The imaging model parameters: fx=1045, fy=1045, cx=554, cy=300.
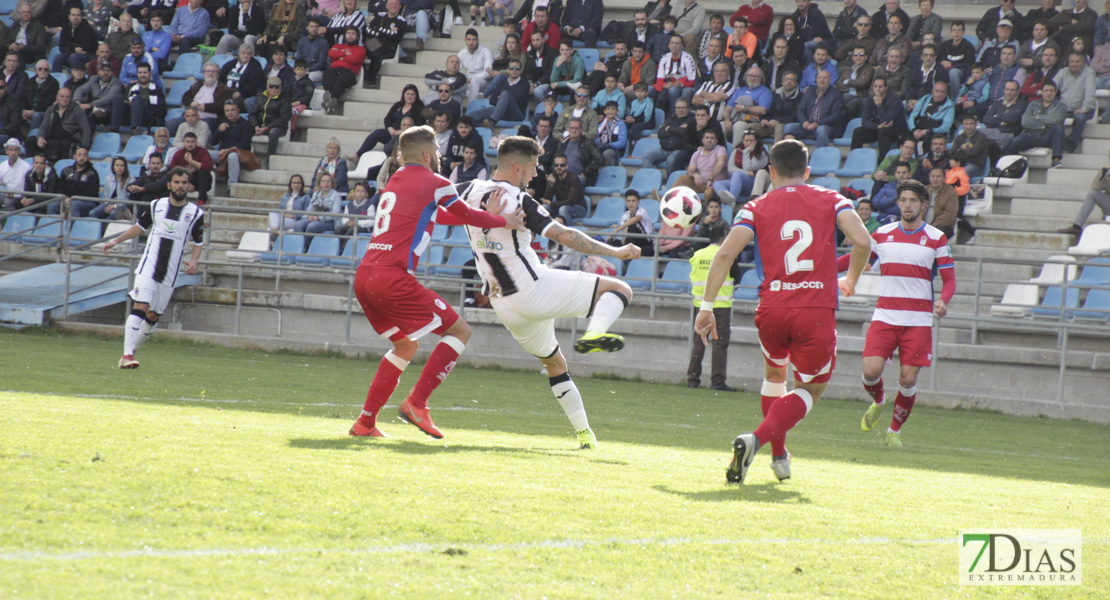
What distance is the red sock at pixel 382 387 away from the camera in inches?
260

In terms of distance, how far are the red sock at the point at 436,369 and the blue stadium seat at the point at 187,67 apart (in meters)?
17.2

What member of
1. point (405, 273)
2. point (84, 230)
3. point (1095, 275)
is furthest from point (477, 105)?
point (405, 273)

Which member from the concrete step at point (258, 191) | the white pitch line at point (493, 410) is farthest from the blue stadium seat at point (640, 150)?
the white pitch line at point (493, 410)

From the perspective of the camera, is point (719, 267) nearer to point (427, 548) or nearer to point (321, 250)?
point (427, 548)

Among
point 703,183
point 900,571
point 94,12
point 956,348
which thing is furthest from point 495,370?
point 94,12

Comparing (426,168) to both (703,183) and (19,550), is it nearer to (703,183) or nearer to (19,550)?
(19,550)

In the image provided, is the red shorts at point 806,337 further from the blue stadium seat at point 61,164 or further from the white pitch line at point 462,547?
the blue stadium seat at point 61,164

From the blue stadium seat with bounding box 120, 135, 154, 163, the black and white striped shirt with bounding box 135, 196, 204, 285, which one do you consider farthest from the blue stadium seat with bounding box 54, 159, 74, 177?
the black and white striped shirt with bounding box 135, 196, 204, 285

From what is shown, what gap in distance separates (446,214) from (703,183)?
412 inches

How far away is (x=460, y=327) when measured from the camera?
7215mm

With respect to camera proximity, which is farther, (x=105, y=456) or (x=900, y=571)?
(x=105, y=456)

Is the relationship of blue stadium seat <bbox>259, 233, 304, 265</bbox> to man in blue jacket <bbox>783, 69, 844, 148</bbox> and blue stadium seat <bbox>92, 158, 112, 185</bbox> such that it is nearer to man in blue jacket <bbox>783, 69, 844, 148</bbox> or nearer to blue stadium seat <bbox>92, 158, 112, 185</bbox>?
blue stadium seat <bbox>92, 158, 112, 185</bbox>

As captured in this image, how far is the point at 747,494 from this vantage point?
528 centimetres

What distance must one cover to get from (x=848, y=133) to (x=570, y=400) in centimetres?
1256
